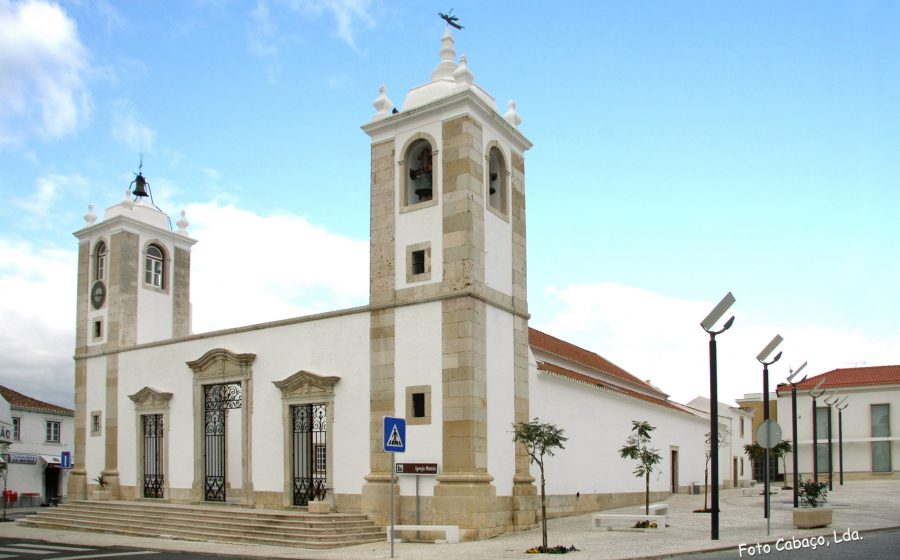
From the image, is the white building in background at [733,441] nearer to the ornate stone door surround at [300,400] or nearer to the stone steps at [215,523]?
the ornate stone door surround at [300,400]

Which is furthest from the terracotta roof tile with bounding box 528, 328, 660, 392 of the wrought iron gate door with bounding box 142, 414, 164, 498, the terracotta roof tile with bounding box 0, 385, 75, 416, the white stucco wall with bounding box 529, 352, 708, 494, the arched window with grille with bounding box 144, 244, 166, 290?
the terracotta roof tile with bounding box 0, 385, 75, 416

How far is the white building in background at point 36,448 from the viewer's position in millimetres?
43188

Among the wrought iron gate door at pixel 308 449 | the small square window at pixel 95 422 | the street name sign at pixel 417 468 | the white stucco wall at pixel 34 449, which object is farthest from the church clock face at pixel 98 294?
the street name sign at pixel 417 468

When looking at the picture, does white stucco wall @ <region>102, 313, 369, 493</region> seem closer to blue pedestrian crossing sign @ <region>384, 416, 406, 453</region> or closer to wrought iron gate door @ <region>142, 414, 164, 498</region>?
wrought iron gate door @ <region>142, 414, 164, 498</region>

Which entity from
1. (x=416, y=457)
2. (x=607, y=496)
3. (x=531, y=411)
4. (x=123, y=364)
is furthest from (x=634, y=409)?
(x=123, y=364)

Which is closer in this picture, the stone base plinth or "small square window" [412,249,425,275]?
the stone base plinth

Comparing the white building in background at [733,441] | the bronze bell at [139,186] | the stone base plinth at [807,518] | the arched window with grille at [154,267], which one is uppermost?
the bronze bell at [139,186]

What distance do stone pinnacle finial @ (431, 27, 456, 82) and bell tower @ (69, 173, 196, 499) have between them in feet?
43.6

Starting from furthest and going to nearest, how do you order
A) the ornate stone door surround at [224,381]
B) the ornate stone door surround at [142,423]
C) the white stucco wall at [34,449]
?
1. the white stucco wall at [34,449]
2. the ornate stone door surround at [142,423]
3. the ornate stone door surround at [224,381]

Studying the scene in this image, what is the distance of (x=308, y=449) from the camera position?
74.5ft

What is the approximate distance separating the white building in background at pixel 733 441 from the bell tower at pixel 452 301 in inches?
1016

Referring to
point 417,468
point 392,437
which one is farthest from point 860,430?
point 392,437

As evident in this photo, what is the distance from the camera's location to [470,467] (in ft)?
63.7

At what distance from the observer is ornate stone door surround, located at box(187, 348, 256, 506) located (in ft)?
77.7
